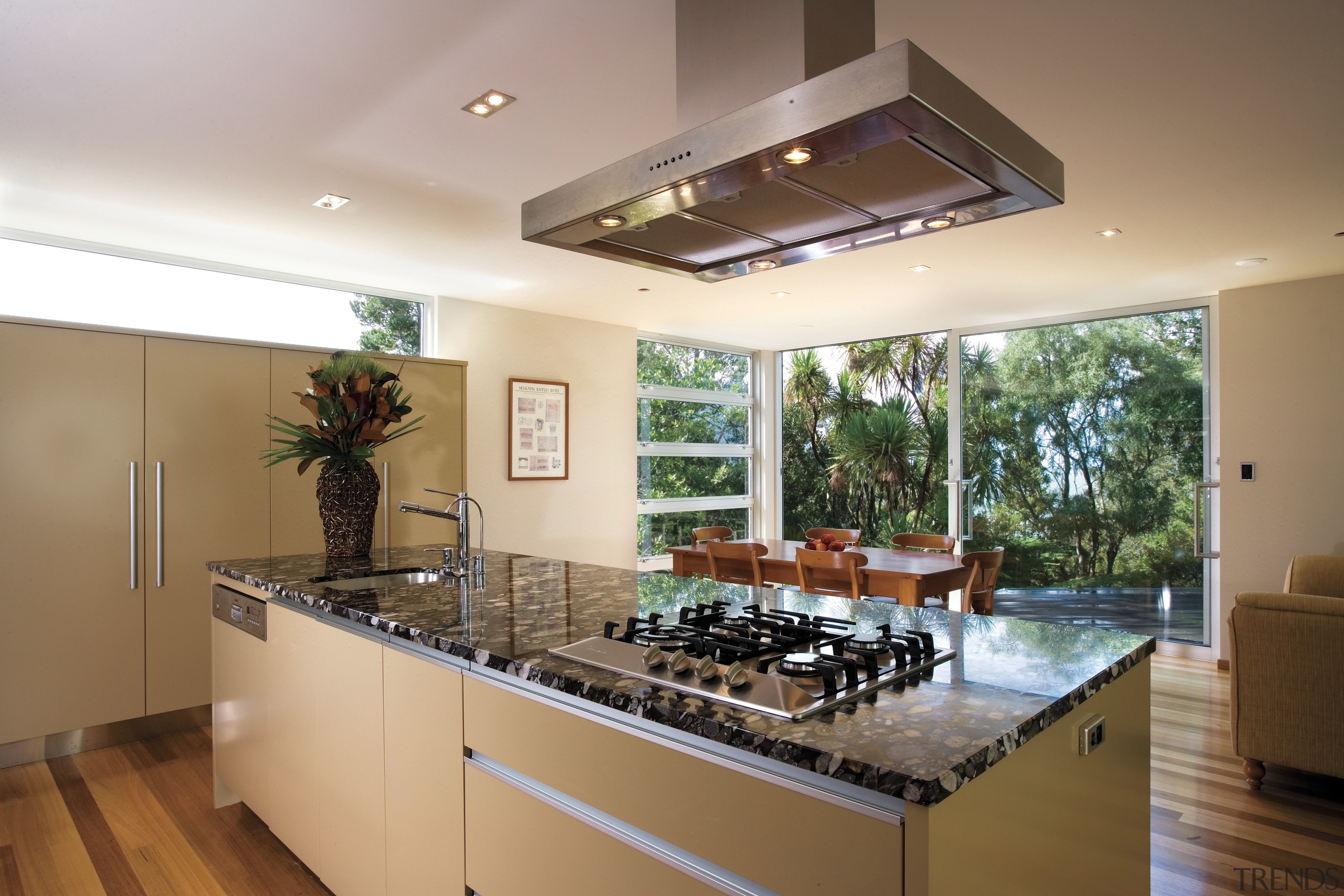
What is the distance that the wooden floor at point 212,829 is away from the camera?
240 cm

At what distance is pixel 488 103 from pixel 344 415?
1381 millimetres

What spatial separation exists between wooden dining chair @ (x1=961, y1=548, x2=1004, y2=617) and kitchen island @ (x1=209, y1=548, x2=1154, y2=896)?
2.09 m

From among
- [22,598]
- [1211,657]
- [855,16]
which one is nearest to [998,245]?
[855,16]

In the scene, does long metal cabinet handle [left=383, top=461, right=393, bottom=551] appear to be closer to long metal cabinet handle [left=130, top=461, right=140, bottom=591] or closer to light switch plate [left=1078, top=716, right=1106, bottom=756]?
long metal cabinet handle [left=130, top=461, right=140, bottom=591]

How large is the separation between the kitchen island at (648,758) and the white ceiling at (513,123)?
1403 mm

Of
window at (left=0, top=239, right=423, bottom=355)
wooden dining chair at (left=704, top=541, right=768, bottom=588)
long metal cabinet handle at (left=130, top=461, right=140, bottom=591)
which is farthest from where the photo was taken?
wooden dining chair at (left=704, top=541, right=768, bottom=588)

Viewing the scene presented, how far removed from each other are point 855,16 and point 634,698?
1.49 meters

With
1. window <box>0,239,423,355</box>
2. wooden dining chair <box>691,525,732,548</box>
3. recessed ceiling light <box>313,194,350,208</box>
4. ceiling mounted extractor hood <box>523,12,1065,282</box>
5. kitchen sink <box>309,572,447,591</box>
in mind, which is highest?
recessed ceiling light <box>313,194,350,208</box>

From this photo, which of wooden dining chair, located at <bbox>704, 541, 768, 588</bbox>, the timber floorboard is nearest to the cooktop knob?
the timber floorboard

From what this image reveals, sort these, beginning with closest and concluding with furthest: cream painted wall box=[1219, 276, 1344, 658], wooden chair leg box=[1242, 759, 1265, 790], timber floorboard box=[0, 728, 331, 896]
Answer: timber floorboard box=[0, 728, 331, 896]
wooden chair leg box=[1242, 759, 1265, 790]
cream painted wall box=[1219, 276, 1344, 658]

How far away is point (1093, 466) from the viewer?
581 centimetres

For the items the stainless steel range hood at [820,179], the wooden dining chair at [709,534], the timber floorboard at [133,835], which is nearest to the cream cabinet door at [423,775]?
the timber floorboard at [133,835]

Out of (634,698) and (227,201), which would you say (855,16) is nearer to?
(634,698)

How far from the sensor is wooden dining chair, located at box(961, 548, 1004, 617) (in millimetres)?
4051
